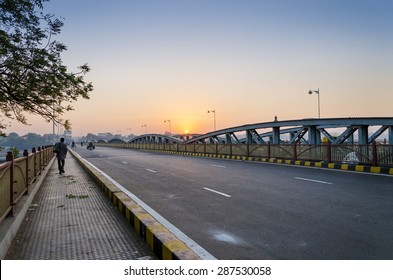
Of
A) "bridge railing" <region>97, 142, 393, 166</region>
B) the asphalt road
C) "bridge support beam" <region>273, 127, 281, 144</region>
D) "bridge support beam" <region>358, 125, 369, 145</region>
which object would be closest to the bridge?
the asphalt road

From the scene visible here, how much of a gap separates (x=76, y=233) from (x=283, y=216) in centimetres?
411

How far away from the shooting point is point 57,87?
964cm

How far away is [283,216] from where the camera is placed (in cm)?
643

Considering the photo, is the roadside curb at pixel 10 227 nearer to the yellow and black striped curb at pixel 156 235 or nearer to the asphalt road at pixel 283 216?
the yellow and black striped curb at pixel 156 235

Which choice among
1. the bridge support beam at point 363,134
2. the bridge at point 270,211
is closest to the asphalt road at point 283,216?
the bridge at point 270,211

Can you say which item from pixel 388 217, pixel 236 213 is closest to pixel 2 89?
pixel 236 213

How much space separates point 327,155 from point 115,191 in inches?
522

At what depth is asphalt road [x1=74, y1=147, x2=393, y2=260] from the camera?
4500 millimetres

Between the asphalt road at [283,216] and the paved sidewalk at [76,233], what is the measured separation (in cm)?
103

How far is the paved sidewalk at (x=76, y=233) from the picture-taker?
177 inches

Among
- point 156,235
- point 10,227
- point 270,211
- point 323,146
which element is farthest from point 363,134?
point 10,227

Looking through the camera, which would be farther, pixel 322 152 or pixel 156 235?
pixel 322 152

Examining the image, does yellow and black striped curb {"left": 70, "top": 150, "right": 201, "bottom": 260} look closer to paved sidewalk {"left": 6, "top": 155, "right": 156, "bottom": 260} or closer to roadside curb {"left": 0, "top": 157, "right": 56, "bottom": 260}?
paved sidewalk {"left": 6, "top": 155, "right": 156, "bottom": 260}

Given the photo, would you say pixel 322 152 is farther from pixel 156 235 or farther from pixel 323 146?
pixel 156 235
